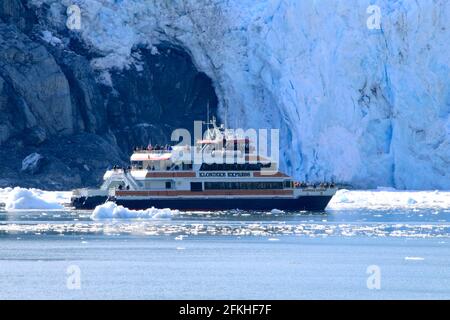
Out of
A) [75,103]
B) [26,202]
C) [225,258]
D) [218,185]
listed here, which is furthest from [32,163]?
[225,258]

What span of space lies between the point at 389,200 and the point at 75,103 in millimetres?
26931

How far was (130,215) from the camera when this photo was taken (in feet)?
186

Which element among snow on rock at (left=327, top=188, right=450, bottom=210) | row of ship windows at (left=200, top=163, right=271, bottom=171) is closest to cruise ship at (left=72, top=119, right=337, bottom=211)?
row of ship windows at (left=200, top=163, right=271, bottom=171)

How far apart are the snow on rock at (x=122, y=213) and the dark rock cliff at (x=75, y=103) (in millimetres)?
27768

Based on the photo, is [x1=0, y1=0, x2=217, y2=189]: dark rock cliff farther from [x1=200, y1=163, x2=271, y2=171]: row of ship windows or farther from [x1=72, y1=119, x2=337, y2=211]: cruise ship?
[x1=200, y1=163, x2=271, y2=171]: row of ship windows

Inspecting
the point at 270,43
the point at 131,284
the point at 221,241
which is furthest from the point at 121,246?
the point at 270,43

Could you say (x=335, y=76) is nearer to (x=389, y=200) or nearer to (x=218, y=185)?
(x=389, y=200)

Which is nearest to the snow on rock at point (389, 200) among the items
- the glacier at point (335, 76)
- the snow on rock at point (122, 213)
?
the glacier at point (335, 76)

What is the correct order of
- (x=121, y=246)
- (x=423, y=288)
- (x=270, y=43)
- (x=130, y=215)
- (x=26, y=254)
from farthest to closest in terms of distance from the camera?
(x=270, y=43) < (x=130, y=215) < (x=121, y=246) < (x=26, y=254) < (x=423, y=288)

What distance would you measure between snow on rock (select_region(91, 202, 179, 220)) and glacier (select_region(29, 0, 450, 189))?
2054 centimetres

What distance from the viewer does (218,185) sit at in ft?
206

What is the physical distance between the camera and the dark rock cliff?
86000mm
